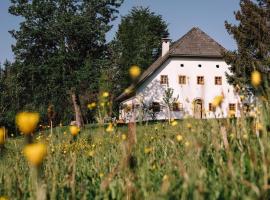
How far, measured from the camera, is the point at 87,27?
113ft

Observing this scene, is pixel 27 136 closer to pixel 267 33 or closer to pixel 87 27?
pixel 267 33

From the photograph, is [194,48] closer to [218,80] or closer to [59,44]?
[218,80]

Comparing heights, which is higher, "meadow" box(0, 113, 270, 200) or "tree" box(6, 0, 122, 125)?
"tree" box(6, 0, 122, 125)

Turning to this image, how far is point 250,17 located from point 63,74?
50.1 ft

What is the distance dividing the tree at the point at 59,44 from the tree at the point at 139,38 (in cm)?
1853

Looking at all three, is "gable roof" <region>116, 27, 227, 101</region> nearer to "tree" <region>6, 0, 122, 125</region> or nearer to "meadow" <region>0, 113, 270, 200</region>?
"tree" <region>6, 0, 122, 125</region>

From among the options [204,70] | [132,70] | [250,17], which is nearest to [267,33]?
[250,17]

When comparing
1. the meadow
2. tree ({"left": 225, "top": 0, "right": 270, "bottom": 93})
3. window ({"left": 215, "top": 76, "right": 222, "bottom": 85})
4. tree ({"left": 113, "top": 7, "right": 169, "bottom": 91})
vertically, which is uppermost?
tree ({"left": 113, "top": 7, "right": 169, "bottom": 91})

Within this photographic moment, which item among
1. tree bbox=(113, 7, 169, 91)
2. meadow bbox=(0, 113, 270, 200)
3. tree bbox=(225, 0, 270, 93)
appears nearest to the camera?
meadow bbox=(0, 113, 270, 200)

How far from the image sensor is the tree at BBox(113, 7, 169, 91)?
189ft

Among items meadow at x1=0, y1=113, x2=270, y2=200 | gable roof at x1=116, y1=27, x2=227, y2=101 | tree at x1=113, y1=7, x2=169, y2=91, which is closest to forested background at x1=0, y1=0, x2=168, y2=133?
gable roof at x1=116, y1=27, x2=227, y2=101

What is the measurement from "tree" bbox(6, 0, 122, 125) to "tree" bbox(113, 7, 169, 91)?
→ 18.5 meters

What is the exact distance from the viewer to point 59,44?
35750 mm

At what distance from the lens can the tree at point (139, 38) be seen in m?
57.7
